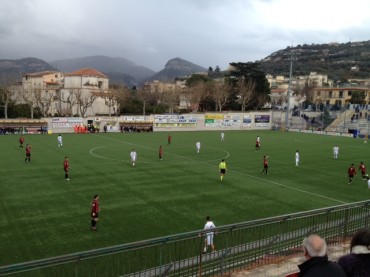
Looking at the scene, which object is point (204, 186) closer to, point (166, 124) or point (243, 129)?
point (166, 124)

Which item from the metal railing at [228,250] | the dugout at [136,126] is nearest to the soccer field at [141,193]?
the metal railing at [228,250]

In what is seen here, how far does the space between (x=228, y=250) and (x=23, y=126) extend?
52236 mm

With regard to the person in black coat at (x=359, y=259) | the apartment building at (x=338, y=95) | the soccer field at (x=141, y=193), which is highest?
the apartment building at (x=338, y=95)

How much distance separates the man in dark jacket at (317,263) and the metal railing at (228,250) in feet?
12.7

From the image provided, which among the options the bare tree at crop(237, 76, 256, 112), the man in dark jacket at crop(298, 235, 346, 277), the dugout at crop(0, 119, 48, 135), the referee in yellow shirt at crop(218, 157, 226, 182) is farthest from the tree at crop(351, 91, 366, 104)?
the man in dark jacket at crop(298, 235, 346, 277)

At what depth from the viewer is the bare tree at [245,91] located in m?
83.3

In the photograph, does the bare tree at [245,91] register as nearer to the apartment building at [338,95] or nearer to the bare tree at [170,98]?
the bare tree at [170,98]

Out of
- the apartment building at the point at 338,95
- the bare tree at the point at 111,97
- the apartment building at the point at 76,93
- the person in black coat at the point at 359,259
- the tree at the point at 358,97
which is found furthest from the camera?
the apartment building at the point at 338,95

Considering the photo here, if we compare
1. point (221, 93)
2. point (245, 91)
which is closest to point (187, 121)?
point (221, 93)

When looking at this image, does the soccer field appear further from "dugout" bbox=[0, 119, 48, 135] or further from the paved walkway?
"dugout" bbox=[0, 119, 48, 135]

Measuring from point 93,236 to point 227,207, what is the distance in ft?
22.0

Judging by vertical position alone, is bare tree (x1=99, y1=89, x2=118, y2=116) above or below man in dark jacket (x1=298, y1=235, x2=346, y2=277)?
above

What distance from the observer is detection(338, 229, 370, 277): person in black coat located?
393 cm

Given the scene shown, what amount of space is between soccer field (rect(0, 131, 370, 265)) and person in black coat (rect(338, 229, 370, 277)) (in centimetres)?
1003
